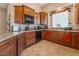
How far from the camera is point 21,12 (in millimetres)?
3086

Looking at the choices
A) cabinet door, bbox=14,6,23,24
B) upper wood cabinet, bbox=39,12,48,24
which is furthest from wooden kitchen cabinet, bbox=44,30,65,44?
cabinet door, bbox=14,6,23,24

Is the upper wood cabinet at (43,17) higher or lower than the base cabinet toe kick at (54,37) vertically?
higher

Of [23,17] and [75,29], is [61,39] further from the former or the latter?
[23,17]

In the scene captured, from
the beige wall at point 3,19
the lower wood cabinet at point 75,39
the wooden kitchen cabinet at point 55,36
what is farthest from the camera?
the wooden kitchen cabinet at point 55,36

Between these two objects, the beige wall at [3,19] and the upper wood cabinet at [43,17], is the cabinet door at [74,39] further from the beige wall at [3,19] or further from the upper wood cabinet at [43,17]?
the beige wall at [3,19]

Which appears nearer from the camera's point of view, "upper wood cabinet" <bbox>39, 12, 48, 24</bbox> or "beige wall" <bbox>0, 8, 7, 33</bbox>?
"beige wall" <bbox>0, 8, 7, 33</bbox>

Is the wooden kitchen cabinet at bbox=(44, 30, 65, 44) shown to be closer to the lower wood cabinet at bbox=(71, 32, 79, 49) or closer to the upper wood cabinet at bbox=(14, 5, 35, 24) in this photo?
the lower wood cabinet at bbox=(71, 32, 79, 49)

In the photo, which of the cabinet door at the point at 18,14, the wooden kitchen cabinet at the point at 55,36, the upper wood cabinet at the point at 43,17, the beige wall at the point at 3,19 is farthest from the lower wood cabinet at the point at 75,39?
the beige wall at the point at 3,19

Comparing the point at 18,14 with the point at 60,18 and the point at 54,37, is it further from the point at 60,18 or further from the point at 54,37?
the point at 54,37

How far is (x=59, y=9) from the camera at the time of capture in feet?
10.5

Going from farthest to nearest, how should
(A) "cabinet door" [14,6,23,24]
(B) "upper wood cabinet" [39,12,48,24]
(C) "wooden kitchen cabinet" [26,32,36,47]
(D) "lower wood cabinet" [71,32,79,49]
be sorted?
(C) "wooden kitchen cabinet" [26,32,36,47] → (D) "lower wood cabinet" [71,32,79,49] → (B) "upper wood cabinet" [39,12,48,24] → (A) "cabinet door" [14,6,23,24]

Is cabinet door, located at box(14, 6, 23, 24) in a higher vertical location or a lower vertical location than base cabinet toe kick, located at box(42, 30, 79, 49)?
higher

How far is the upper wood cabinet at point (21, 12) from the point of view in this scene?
2.80m

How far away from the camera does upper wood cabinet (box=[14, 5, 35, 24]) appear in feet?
9.18
